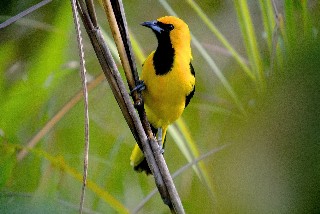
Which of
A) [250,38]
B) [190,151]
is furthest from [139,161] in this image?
[250,38]

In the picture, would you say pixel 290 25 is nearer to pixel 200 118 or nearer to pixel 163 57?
pixel 163 57

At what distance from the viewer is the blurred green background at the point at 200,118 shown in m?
0.77

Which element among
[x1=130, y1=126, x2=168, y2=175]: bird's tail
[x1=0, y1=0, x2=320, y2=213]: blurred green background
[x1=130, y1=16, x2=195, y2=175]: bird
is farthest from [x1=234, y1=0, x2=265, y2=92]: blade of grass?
[x1=130, y1=126, x2=168, y2=175]: bird's tail

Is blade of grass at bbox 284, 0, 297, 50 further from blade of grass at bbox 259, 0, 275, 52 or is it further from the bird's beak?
the bird's beak

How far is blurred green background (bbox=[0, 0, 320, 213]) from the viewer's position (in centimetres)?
77

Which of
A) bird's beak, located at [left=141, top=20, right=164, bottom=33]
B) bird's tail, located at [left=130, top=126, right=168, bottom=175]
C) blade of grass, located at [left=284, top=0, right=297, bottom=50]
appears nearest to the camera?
blade of grass, located at [left=284, top=0, right=297, bottom=50]

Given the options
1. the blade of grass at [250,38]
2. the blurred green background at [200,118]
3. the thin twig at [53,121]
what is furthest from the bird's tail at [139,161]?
the blade of grass at [250,38]

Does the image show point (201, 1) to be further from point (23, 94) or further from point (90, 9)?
point (90, 9)

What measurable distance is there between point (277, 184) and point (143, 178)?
1.22 feet

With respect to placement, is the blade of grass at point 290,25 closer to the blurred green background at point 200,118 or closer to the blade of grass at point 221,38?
the blurred green background at point 200,118

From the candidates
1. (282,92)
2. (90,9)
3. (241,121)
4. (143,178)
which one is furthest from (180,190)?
(90,9)

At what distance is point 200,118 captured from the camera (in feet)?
3.48

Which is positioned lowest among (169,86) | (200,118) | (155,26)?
(200,118)

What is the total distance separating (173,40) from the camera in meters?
0.90
